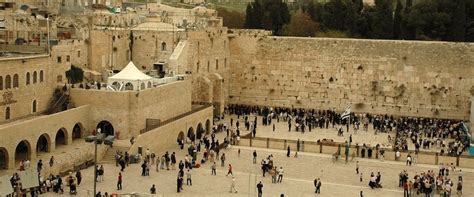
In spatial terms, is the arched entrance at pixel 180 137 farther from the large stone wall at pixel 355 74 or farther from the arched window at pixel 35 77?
the large stone wall at pixel 355 74

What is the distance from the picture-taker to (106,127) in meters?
29.0

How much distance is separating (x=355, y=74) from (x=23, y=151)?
854 inches

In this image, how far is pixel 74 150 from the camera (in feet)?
84.5

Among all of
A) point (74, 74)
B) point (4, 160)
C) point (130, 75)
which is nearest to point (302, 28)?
point (130, 75)

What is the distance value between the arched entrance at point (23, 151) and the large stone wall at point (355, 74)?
18838mm

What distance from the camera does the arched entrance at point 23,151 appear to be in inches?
970

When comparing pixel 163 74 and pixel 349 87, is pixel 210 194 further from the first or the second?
pixel 349 87

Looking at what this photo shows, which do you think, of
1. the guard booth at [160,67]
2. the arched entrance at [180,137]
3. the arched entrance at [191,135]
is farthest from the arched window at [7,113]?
the guard booth at [160,67]

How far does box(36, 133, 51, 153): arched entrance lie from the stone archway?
266 cm

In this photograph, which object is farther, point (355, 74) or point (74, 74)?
point (355, 74)

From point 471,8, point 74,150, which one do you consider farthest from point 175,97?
point 471,8

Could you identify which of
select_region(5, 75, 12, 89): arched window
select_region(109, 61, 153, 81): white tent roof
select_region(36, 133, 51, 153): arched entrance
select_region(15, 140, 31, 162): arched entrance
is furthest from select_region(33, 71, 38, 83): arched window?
select_region(109, 61, 153, 81): white tent roof

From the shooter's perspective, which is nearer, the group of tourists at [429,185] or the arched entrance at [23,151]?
the group of tourists at [429,185]

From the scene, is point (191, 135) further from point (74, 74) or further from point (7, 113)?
point (7, 113)
